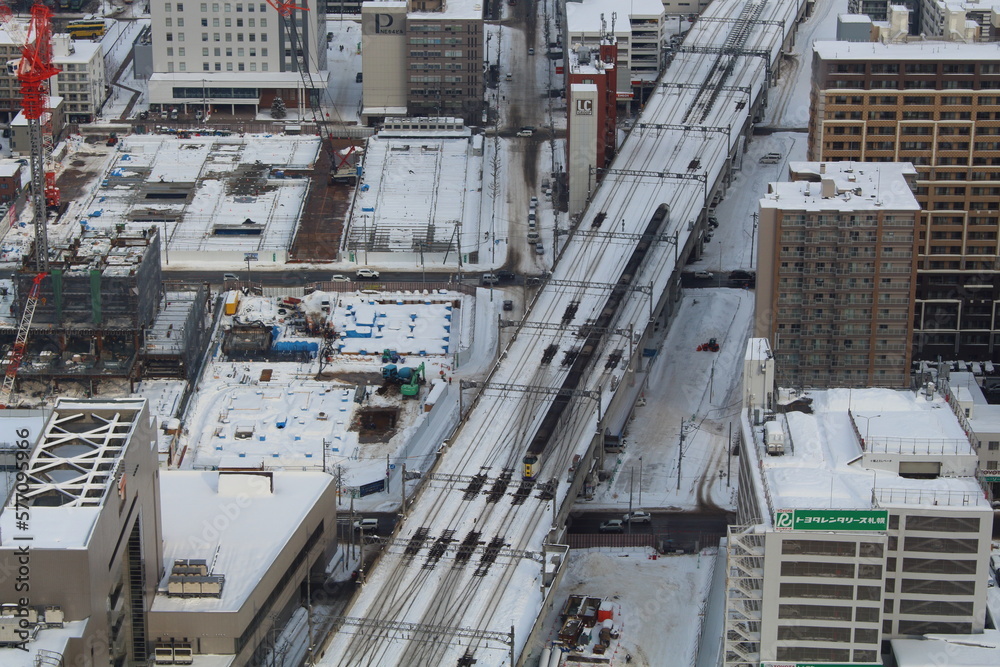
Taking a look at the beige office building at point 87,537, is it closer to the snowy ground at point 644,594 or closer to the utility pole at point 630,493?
the snowy ground at point 644,594

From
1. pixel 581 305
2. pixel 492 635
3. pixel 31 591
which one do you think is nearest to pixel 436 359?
pixel 581 305

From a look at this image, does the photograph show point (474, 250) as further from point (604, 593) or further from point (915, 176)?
point (604, 593)

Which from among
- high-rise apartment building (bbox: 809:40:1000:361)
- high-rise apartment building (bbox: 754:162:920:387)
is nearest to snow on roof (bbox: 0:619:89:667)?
high-rise apartment building (bbox: 754:162:920:387)

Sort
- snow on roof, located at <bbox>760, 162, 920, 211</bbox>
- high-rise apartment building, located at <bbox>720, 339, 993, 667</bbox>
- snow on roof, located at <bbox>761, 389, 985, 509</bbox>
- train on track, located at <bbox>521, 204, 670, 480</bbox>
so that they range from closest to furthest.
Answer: high-rise apartment building, located at <bbox>720, 339, 993, 667</bbox>, snow on roof, located at <bbox>761, 389, 985, 509</bbox>, snow on roof, located at <bbox>760, 162, 920, 211</bbox>, train on track, located at <bbox>521, 204, 670, 480</bbox>

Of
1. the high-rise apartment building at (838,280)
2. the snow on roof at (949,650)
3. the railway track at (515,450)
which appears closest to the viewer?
the snow on roof at (949,650)

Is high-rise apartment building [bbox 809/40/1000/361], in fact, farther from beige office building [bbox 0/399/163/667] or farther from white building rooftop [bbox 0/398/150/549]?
white building rooftop [bbox 0/398/150/549]

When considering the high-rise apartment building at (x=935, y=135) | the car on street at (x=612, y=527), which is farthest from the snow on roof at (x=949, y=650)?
the high-rise apartment building at (x=935, y=135)

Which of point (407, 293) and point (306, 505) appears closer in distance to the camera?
point (306, 505)
